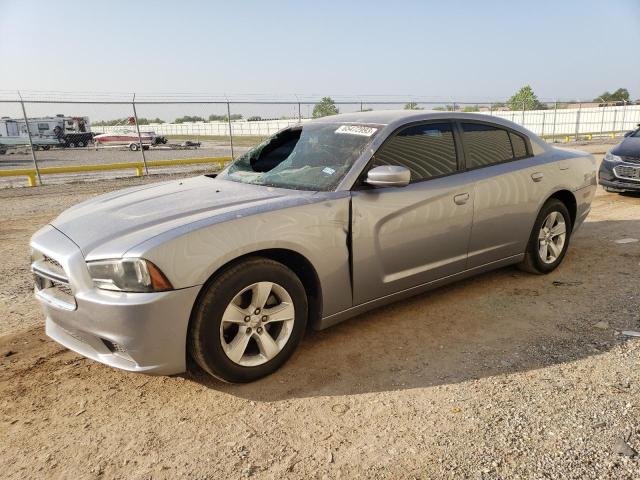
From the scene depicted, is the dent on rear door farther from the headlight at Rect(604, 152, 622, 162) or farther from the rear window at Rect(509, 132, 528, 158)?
the headlight at Rect(604, 152, 622, 162)

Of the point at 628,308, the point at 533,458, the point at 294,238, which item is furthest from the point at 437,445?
the point at 628,308

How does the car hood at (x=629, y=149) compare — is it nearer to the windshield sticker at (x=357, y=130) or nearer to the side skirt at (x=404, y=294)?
the side skirt at (x=404, y=294)

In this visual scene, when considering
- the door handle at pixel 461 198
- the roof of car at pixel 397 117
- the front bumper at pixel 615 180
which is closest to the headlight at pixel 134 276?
the roof of car at pixel 397 117

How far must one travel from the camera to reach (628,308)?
387 cm

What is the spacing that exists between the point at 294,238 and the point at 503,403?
1499 millimetres

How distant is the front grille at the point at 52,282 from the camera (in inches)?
107

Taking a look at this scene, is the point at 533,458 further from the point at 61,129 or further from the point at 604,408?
the point at 61,129

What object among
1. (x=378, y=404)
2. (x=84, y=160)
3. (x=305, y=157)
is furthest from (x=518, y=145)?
(x=84, y=160)

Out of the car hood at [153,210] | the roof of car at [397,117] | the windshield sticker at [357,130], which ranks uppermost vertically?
the roof of car at [397,117]

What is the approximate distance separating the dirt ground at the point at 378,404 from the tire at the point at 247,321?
0.55ft

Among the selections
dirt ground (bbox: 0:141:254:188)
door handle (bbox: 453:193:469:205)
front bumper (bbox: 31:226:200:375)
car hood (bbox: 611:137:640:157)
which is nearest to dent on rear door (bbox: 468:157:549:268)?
door handle (bbox: 453:193:469:205)

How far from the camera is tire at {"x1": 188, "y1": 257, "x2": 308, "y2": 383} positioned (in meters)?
2.64

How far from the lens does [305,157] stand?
3.70 metres

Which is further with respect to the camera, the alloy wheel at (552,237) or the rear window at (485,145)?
the alloy wheel at (552,237)
